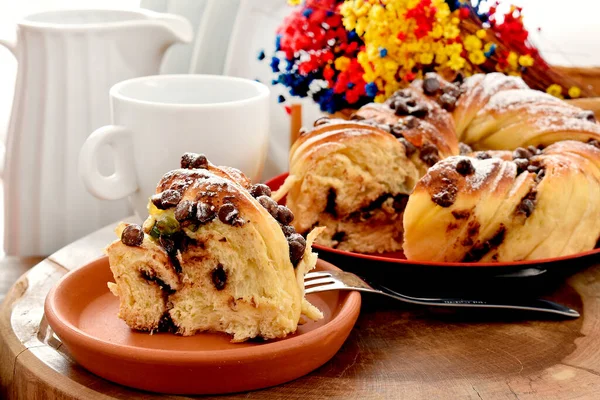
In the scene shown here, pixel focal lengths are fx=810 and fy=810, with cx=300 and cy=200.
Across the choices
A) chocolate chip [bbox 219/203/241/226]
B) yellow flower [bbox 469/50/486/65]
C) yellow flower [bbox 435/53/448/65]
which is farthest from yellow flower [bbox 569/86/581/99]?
chocolate chip [bbox 219/203/241/226]

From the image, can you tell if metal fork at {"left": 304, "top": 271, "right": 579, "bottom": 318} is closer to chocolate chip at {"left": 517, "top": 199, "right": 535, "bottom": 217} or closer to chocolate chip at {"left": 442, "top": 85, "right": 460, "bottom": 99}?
chocolate chip at {"left": 517, "top": 199, "right": 535, "bottom": 217}

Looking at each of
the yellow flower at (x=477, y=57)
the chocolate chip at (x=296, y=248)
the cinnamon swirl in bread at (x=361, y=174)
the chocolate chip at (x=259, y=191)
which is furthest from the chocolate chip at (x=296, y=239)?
the yellow flower at (x=477, y=57)

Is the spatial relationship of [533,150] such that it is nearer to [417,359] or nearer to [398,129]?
[398,129]

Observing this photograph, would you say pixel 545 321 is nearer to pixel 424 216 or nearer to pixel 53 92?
pixel 424 216

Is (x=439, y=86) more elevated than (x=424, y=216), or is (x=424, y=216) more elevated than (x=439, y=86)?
(x=439, y=86)

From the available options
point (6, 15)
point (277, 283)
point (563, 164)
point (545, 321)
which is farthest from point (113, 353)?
point (6, 15)
